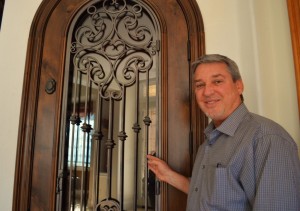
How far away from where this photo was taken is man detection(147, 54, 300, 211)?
0.65m

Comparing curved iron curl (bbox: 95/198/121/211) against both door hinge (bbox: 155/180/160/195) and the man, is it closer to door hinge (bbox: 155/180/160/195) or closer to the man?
door hinge (bbox: 155/180/160/195)

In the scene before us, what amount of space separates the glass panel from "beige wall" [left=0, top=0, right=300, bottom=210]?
297 millimetres

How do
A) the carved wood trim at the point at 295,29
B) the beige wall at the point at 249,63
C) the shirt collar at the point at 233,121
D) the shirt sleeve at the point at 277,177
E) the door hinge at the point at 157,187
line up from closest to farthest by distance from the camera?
the shirt sleeve at the point at 277,177 < the shirt collar at the point at 233,121 < the carved wood trim at the point at 295,29 < the beige wall at the point at 249,63 < the door hinge at the point at 157,187

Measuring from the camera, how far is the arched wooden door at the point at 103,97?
1.21 metres

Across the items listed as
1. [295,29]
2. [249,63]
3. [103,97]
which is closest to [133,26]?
[103,97]

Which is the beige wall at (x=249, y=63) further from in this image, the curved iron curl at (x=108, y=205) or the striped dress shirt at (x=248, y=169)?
the curved iron curl at (x=108, y=205)

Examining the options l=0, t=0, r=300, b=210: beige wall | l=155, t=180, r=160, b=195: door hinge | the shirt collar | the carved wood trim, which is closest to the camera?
the shirt collar

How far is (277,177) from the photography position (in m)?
0.65

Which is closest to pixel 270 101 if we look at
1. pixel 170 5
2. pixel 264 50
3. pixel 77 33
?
pixel 264 50

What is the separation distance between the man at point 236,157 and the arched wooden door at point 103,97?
25 cm

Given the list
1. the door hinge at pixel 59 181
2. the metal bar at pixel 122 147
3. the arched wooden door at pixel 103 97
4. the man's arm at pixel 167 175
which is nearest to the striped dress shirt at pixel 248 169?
the man's arm at pixel 167 175

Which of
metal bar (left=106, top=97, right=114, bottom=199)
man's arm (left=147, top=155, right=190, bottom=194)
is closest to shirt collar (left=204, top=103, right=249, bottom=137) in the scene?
man's arm (left=147, top=155, right=190, bottom=194)

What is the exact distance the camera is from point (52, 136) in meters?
1.36

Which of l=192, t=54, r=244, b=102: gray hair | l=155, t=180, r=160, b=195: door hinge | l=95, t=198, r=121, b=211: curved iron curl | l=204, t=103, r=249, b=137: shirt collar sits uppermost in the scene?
l=192, t=54, r=244, b=102: gray hair
